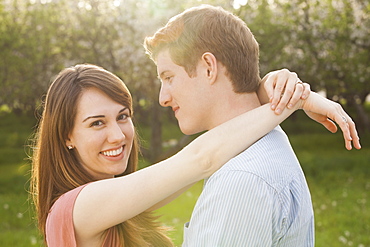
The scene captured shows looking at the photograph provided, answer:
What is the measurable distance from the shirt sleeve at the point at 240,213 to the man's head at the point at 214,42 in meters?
0.59

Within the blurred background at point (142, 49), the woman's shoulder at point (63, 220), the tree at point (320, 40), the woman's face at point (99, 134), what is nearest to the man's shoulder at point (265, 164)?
the woman's shoulder at point (63, 220)

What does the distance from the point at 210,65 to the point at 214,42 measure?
11cm

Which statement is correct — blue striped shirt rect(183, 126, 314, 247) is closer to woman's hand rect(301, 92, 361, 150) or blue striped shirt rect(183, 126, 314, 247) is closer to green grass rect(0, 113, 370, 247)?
woman's hand rect(301, 92, 361, 150)

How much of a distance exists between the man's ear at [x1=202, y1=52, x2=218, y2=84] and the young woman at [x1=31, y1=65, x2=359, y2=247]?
0.24 m

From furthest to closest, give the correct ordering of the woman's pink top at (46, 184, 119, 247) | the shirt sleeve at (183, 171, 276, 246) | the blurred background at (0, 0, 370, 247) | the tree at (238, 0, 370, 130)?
the tree at (238, 0, 370, 130) < the blurred background at (0, 0, 370, 247) < the woman's pink top at (46, 184, 119, 247) < the shirt sleeve at (183, 171, 276, 246)

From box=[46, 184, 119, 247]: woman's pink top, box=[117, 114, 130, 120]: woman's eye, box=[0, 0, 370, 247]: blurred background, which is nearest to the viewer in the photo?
box=[46, 184, 119, 247]: woman's pink top

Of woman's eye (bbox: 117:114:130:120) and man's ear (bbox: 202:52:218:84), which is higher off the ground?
man's ear (bbox: 202:52:218:84)

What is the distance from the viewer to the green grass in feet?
24.5

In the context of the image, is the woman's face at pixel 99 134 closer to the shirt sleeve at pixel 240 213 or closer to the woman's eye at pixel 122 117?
the woman's eye at pixel 122 117

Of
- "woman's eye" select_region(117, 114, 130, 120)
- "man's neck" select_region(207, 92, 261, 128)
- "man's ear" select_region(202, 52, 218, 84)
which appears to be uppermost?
"man's ear" select_region(202, 52, 218, 84)

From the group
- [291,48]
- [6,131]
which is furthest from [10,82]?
[291,48]

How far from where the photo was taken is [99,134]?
112 inches

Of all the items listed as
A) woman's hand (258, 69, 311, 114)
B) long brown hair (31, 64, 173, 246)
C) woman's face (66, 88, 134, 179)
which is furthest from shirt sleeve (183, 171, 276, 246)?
woman's face (66, 88, 134, 179)

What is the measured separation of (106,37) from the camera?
1216 centimetres
